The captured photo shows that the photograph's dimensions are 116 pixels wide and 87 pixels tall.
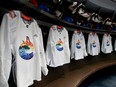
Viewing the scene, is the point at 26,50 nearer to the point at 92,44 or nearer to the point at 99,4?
the point at 92,44

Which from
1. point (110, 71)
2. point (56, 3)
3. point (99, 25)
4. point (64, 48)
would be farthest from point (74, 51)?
point (110, 71)

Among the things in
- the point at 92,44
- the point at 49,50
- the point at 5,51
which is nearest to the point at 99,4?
the point at 92,44

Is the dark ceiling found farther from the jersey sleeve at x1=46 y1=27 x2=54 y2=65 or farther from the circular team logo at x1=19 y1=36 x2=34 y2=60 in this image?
the circular team logo at x1=19 y1=36 x2=34 y2=60

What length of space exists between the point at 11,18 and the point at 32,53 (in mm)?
423

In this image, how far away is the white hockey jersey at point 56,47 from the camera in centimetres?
251

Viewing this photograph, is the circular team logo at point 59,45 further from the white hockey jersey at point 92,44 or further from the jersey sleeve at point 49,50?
the white hockey jersey at point 92,44

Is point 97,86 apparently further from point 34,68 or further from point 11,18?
→ point 11,18

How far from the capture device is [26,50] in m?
1.61

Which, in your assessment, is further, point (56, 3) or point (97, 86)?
point (97, 86)

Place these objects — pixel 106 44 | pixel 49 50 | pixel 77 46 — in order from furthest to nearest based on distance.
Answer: pixel 106 44 < pixel 77 46 < pixel 49 50

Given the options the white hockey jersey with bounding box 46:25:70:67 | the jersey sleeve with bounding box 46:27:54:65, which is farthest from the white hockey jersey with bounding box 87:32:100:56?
the jersey sleeve with bounding box 46:27:54:65

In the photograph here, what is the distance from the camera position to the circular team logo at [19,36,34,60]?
155cm

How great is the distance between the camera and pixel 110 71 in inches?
222

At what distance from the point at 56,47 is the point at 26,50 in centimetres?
98
